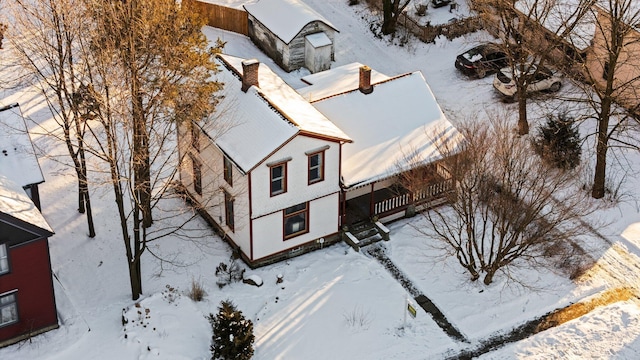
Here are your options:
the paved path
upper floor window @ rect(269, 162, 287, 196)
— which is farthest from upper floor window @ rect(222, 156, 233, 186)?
the paved path

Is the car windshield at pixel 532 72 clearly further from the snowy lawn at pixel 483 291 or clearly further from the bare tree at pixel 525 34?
the snowy lawn at pixel 483 291

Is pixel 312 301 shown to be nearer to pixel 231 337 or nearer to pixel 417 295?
pixel 417 295

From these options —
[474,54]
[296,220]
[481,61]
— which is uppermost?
[474,54]

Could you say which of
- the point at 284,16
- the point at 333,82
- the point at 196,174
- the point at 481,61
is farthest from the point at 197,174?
the point at 481,61

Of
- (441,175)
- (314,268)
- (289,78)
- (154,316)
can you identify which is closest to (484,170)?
(441,175)

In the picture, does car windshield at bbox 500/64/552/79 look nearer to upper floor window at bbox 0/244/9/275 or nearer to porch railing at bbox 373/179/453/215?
porch railing at bbox 373/179/453/215

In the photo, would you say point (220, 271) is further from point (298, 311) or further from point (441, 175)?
point (441, 175)

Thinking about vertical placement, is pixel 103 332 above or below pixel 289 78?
→ below
